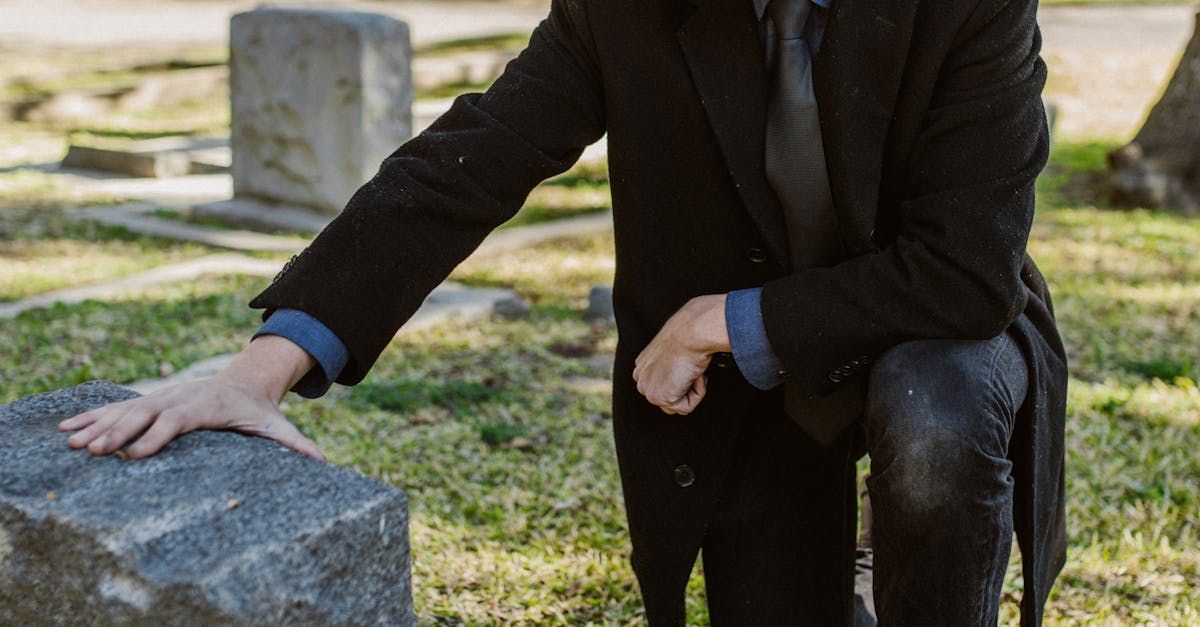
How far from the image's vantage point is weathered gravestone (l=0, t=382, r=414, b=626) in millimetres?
1473

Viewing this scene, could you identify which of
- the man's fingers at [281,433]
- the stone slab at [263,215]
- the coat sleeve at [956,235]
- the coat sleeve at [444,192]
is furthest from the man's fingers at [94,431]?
the stone slab at [263,215]

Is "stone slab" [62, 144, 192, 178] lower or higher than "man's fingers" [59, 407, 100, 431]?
lower

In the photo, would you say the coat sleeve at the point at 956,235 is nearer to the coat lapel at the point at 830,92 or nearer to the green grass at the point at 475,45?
the coat lapel at the point at 830,92

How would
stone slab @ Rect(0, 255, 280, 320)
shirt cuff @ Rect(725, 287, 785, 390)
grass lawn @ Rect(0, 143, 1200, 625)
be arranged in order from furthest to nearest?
stone slab @ Rect(0, 255, 280, 320) → grass lawn @ Rect(0, 143, 1200, 625) → shirt cuff @ Rect(725, 287, 785, 390)

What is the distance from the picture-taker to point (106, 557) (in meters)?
1.50

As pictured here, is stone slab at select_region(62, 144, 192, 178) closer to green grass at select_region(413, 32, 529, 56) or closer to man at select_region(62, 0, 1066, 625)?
green grass at select_region(413, 32, 529, 56)

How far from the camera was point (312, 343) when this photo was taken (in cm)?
191

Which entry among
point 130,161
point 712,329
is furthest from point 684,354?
point 130,161

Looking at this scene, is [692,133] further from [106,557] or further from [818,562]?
[106,557]

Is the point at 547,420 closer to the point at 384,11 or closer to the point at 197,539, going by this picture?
the point at 197,539

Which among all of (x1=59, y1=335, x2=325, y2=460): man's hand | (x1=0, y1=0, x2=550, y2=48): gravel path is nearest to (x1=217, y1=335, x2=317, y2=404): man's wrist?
(x1=59, y1=335, x2=325, y2=460): man's hand

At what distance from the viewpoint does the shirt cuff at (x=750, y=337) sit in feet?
6.64

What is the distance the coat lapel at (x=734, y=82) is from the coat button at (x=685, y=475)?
465mm

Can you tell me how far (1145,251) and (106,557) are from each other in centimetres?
603
